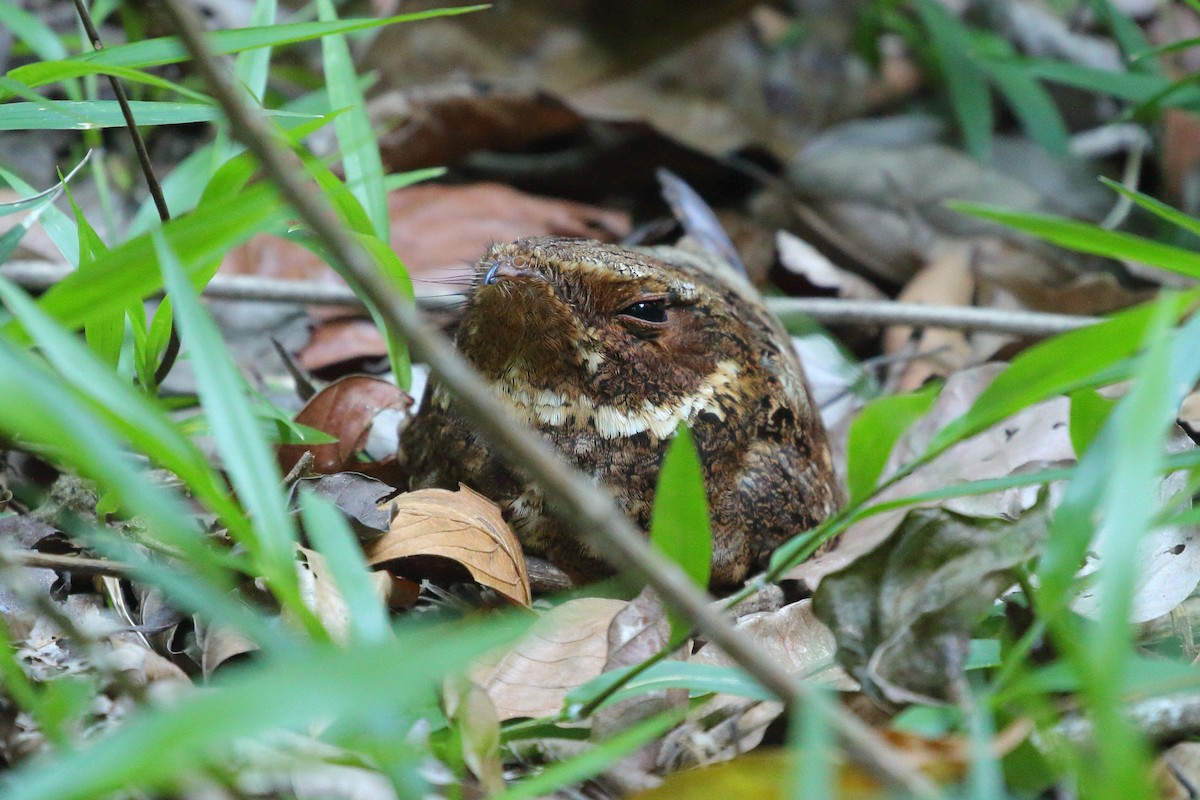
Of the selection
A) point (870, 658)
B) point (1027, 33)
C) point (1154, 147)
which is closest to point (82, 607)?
point (870, 658)

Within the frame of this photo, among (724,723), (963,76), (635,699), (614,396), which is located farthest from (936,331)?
(635,699)

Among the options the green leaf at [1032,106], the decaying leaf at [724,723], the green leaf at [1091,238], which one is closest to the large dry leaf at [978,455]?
the decaying leaf at [724,723]

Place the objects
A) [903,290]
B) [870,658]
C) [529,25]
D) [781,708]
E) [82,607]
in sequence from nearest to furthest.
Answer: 1. [870,658]
2. [781,708]
3. [82,607]
4. [903,290]
5. [529,25]

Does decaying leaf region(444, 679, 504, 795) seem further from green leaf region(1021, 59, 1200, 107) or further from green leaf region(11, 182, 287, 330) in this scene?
green leaf region(1021, 59, 1200, 107)

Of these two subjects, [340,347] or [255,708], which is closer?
[255,708]

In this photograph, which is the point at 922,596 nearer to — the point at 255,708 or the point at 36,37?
the point at 255,708

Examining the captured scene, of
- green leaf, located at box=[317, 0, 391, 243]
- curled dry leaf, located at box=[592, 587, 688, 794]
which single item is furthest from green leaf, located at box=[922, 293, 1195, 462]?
green leaf, located at box=[317, 0, 391, 243]

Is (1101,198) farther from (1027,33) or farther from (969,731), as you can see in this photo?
(969,731)
